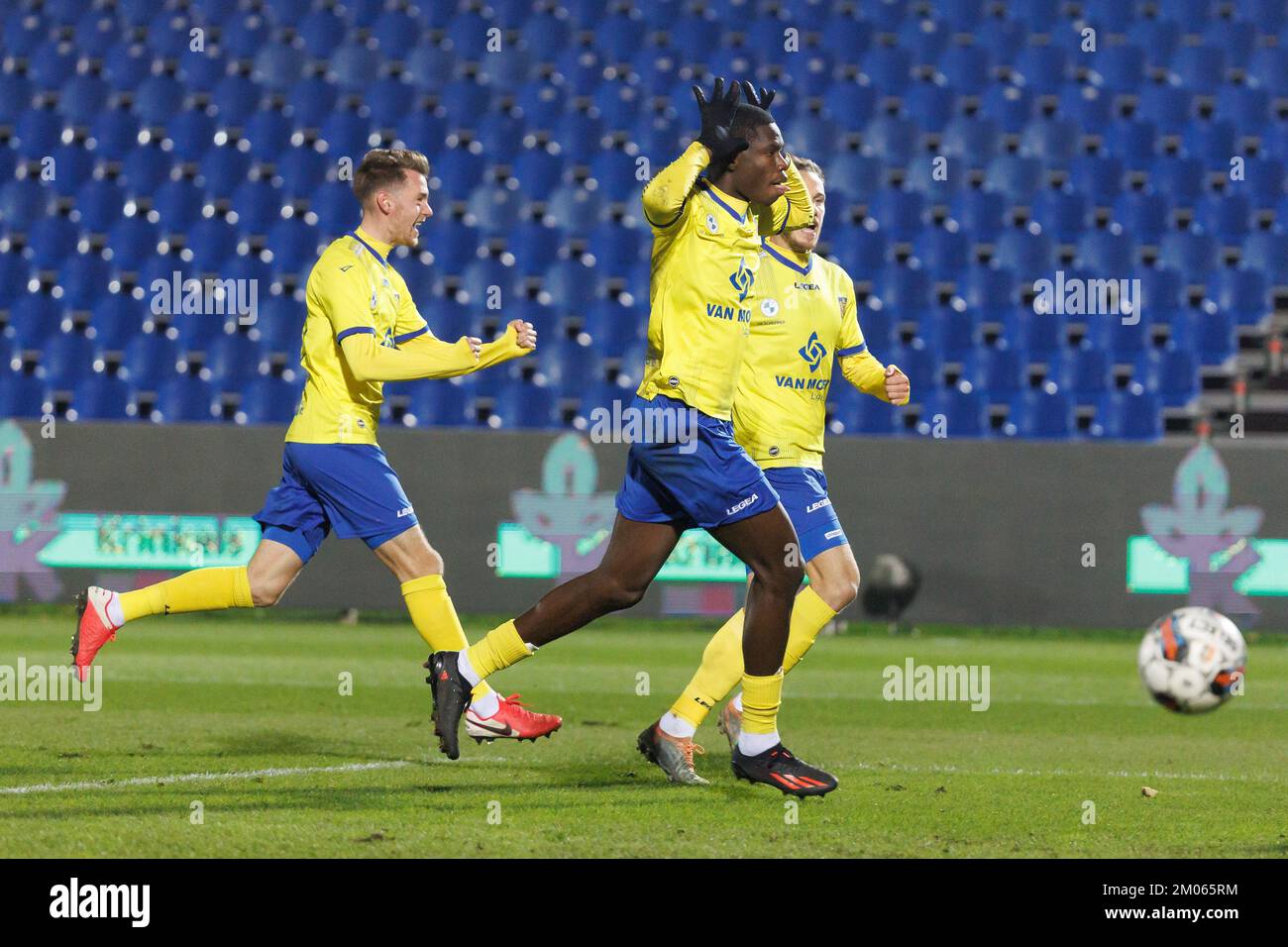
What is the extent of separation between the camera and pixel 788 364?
20.1 ft

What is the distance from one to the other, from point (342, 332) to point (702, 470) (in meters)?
1.53

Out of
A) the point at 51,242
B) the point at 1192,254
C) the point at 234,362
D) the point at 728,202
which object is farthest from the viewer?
the point at 51,242

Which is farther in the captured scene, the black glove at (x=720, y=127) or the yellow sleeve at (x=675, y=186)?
the black glove at (x=720, y=127)

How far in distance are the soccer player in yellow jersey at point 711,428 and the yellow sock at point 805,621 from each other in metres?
0.64

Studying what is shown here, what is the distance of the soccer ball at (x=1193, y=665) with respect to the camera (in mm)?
5379

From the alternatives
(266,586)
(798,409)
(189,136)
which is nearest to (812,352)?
(798,409)

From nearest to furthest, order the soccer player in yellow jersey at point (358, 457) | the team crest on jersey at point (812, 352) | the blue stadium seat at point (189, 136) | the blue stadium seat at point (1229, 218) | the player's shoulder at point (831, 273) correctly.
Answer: the soccer player in yellow jersey at point (358, 457) < the team crest on jersey at point (812, 352) < the player's shoulder at point (831, 273) < the blue stadium seat at point (1229, 218) < the blue stadium seat at point (189, 136)

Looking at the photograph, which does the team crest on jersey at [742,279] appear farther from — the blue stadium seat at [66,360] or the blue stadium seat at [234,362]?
the blue stadium seat at [66,360]

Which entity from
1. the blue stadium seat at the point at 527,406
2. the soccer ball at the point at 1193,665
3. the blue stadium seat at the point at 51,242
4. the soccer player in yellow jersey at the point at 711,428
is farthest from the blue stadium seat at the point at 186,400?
the soccer ball at the point at 1193,665

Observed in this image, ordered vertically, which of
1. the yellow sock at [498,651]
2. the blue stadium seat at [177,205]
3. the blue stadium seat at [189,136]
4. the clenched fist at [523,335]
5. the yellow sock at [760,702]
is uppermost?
the blue stadium seat at [189,136]

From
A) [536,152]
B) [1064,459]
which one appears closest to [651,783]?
[1064,459]

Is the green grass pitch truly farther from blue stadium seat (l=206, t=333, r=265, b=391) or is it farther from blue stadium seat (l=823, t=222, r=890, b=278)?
blue stadium seat (l=823, t=222, r=890, b=278)

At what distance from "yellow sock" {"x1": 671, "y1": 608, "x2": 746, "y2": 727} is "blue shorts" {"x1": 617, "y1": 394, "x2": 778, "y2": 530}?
57cm

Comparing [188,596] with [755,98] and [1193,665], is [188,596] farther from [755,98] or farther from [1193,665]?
[1193,665]
